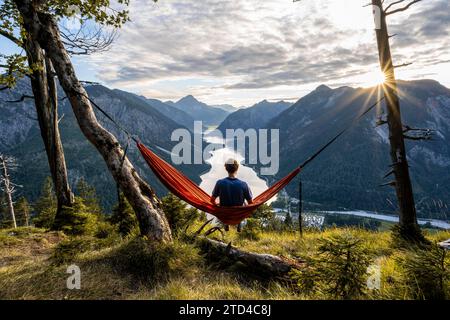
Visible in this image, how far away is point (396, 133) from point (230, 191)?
4745mm

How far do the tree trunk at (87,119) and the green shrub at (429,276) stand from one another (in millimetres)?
3618

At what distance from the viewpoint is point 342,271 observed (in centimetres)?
365

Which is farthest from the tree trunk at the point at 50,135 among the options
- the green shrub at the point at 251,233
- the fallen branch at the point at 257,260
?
the fallen branch at the point at 257,260

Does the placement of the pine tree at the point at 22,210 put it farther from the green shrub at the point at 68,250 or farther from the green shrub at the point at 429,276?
the green shrub at the point at 429,276

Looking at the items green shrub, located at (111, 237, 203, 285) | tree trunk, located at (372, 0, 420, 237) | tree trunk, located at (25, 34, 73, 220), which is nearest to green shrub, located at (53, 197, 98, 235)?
tree trunk, located at (25, 34, 73, 220)

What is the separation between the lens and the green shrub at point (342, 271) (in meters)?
3.60

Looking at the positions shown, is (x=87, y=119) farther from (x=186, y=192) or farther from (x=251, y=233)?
(x=251, y=233)

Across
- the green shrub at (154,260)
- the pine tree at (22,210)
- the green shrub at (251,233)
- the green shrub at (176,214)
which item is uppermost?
the green shrub at (176,214)

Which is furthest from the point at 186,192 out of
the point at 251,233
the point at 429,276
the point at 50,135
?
the point at 50,135

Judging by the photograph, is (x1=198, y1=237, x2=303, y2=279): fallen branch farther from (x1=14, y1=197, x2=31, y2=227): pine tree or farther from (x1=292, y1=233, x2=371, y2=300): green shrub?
(x1=14, y1=197, x2=31, y2=227): pine tree
